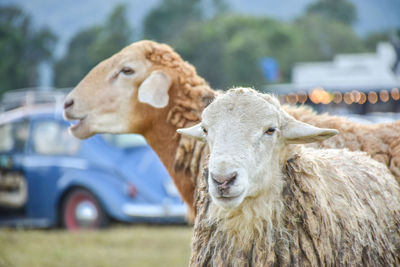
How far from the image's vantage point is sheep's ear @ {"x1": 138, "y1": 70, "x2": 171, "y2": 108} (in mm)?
4738

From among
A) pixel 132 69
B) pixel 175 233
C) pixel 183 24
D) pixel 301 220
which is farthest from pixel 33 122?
pixel 183 24

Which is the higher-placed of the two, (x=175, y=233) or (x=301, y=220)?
(x=301, y=220)

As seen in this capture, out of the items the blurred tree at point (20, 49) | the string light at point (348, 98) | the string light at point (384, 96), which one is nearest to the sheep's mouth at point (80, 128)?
the string light at point (384, 96)

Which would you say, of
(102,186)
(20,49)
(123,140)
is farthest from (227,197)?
(20,49)

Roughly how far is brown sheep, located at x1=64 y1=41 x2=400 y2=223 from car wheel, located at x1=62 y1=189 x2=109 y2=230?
13.4ft

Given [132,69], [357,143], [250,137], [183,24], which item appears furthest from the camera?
[183,24]

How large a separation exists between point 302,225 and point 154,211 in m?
5.58

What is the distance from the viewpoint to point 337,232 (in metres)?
3.33

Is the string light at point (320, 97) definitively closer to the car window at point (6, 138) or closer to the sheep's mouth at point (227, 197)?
the car window at point (6, 138)

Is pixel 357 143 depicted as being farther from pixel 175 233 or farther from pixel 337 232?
pixel 175 233

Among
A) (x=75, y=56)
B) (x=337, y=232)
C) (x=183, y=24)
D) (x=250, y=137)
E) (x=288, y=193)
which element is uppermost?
(x=183, y=24)

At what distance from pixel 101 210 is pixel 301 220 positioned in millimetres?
5986

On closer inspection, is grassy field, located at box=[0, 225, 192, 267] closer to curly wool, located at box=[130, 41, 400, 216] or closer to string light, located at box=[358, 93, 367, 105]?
curly wool, located at box=[130, 41, 400, 216]

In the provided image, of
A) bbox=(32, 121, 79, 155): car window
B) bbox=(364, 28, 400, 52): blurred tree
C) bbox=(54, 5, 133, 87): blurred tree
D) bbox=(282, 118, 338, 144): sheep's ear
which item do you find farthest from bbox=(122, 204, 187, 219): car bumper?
bbox=(364, 28, 400, 52): blurred tree
